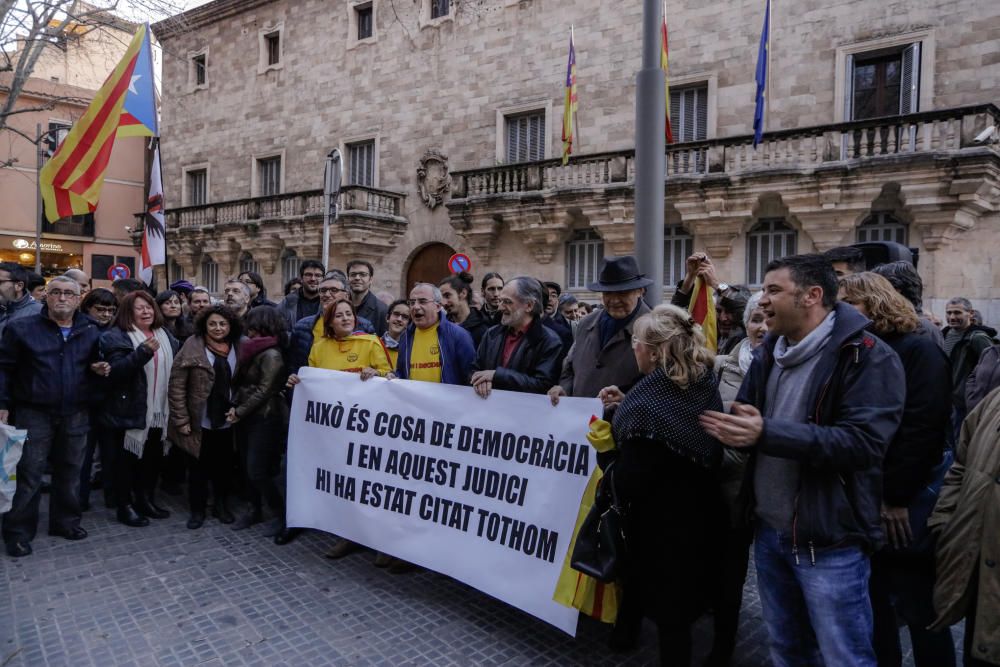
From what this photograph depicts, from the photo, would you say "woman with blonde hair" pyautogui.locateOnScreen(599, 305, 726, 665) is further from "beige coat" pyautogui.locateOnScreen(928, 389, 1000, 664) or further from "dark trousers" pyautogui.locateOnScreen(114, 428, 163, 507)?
"dark trousers" pyautogui.locateOnScreen(114, 428, 163, 507)

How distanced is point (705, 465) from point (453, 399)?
1806 millimetres

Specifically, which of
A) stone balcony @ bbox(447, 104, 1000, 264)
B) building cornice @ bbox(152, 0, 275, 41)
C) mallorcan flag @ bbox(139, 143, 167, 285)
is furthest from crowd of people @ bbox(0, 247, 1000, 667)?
building cornice @ bbox(152, 0, 275, 41)

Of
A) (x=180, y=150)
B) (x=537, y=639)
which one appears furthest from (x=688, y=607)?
(x=180, y=150)

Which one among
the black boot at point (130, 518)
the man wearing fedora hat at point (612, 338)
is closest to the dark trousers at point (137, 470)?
the black boot at point (130, 518)

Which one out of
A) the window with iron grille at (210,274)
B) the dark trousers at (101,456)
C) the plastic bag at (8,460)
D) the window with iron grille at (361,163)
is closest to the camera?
the plastic bag at (8,460)

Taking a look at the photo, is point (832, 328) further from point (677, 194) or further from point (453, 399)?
point (677, 194)

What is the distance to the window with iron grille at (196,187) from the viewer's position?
24203 millimetres

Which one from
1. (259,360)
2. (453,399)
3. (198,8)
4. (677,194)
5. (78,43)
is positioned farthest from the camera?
(198,8)

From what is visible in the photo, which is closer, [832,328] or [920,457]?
[832,328]

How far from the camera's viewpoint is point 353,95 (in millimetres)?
19922

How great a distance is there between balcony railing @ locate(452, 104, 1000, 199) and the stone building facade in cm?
4

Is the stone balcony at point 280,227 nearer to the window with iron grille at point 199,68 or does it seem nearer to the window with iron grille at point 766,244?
the window with iron grille at point 199,68

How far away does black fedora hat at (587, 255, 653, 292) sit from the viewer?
141 inches

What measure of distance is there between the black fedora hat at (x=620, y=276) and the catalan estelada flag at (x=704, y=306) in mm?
285
